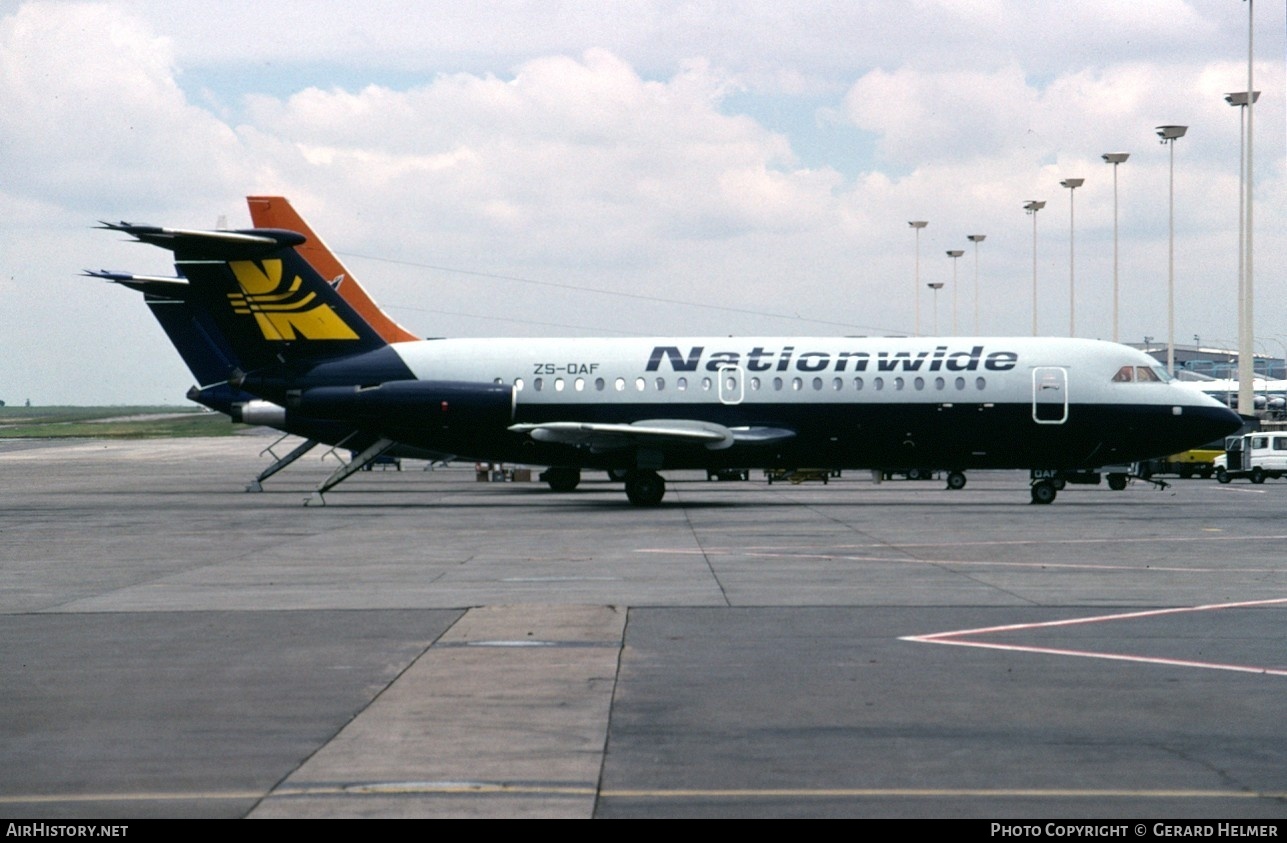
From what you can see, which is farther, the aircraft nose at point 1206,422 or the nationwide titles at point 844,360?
the nationwide titles at point 844,360

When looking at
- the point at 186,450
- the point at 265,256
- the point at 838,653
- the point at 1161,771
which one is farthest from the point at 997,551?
the point at 186,450

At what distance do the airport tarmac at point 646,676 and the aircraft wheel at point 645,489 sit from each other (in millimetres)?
10928

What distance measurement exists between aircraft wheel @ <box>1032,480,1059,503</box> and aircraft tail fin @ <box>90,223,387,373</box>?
1784 centimetres

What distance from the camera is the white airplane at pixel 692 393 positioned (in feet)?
128

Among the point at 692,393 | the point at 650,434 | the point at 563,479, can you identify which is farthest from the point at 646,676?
the point at 563,479

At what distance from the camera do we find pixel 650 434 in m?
37.7

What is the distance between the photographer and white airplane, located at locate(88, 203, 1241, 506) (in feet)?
128

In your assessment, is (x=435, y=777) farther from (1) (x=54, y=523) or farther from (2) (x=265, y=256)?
(2) (x=265, y=256)

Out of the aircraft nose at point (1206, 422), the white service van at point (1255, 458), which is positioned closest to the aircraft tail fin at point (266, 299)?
the aircraft nose at point (1206, 422)

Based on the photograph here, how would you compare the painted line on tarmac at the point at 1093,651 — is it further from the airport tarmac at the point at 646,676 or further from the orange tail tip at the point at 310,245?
the orange tail tip at the point at 310,245

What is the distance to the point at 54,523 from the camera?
3369 cm

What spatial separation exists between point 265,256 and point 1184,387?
949 inches

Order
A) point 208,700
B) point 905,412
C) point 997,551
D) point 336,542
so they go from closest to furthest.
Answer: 1. point 208,700
2. point 997,551
3. point 336,542
4. point 905,412

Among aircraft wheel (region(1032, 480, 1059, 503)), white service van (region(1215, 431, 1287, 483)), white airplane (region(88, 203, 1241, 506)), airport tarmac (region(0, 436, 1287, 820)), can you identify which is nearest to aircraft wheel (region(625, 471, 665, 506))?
white airplane (region(88, 203, 1241, 506))
